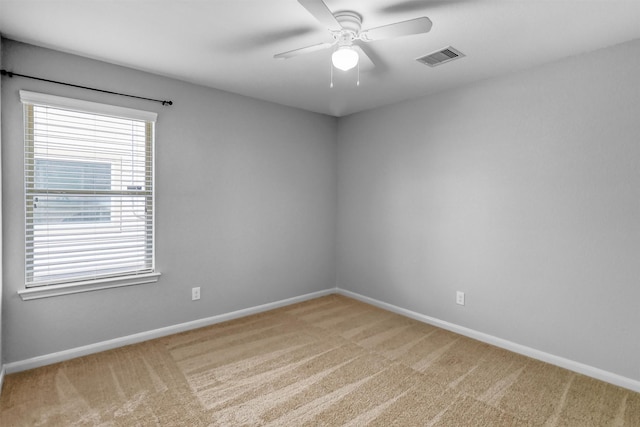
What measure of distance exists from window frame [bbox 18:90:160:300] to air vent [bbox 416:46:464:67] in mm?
2388

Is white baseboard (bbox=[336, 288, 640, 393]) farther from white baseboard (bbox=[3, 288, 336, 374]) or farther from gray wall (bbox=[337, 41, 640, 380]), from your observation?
white baseboard (bbox=[3, 288, 336, 374])

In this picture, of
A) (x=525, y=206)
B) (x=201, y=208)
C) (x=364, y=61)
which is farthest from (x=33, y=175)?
(x=525, y=206)

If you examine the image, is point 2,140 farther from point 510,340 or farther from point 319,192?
point 510,340

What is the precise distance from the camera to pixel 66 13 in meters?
2.10

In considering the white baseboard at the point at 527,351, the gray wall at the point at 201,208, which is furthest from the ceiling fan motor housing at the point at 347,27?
the white baseboard at the point at 527,351

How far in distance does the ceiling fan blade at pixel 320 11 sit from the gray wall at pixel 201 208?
197 centimetres

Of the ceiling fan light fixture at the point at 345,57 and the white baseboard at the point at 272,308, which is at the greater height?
the ceiling fan light fixture at the point at 345,57

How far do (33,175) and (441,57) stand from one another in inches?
128

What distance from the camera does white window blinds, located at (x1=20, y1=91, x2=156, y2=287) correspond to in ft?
8.46

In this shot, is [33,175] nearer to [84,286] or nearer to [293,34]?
[84,286]

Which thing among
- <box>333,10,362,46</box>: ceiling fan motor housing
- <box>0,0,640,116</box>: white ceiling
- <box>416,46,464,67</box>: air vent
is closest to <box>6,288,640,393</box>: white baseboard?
<box>0,0,640,116</box>: white ceiling

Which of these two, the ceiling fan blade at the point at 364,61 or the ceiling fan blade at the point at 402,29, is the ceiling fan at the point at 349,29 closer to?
the ceiling fan blade at the point at 402,29

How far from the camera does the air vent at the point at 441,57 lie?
256 cm

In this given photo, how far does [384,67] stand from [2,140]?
293 centimetres
